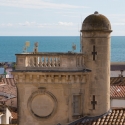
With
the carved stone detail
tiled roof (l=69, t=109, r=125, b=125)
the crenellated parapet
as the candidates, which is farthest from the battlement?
tiled roof (l=69, t=109, r=125, b=125)

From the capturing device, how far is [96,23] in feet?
91.1

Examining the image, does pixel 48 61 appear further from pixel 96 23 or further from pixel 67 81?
pixel 96 23

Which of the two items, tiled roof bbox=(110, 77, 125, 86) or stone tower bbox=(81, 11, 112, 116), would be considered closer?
stone tower bbox=(81, 11, 112, 116)

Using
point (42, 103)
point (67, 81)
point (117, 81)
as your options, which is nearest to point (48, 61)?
point (67, 81)

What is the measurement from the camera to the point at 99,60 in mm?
27641

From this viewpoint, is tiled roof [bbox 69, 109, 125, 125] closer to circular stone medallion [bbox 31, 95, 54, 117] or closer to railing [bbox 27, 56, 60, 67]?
circular stone medallion [bbox 31, 95, 54, 117]

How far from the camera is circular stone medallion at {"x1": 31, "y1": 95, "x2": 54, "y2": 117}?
27703 millimetres

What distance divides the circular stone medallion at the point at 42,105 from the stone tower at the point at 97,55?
187cm

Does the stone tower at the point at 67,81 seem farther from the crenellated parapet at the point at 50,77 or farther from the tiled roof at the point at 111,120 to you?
the tiled roof at the point at 111,120

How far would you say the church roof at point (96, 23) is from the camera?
90.9ft

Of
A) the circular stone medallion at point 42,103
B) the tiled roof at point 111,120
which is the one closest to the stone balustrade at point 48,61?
the circular stone medallion at point 42,103

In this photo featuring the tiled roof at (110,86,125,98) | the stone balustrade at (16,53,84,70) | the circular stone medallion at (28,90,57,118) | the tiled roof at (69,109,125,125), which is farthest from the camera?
the tiled roof at (110,86,125,98)

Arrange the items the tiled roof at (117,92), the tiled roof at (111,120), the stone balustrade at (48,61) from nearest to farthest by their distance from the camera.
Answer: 1. the tiled roof at (111,120)
2. the stone balustrade at (48,61)
3. the tiled roof at (117,92)

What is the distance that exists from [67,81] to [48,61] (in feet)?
4.12
